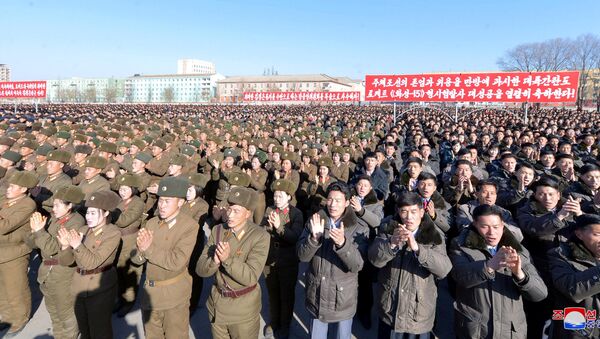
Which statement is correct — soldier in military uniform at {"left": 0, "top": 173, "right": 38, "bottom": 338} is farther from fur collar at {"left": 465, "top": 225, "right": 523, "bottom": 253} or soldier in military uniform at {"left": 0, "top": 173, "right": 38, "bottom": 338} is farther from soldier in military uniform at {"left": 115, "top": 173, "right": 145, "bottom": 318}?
fur collar at {"left": 465, "top": 225, "right": 523, "bottom": 253}

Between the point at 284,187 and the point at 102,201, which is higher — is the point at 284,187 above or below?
above

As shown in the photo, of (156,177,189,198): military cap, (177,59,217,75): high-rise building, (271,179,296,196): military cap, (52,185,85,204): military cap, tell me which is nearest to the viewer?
(156,177,189,198): military cap

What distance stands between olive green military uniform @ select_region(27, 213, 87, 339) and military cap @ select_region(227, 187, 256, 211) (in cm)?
156

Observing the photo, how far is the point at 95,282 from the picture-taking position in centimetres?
317

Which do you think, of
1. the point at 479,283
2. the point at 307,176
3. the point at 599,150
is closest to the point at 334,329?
the point at 479,283

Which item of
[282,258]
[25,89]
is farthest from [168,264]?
[25,89]

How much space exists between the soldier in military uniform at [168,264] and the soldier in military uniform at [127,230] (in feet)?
3.42

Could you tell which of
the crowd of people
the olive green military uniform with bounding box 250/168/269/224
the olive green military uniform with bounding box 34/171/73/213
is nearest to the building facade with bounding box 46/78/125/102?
the olive green military uniform with bounding box 34/171/73/213

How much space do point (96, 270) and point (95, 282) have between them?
0.35 feet

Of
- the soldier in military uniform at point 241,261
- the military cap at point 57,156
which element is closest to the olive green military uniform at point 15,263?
the military cap at point 57,156

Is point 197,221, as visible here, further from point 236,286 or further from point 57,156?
point 57,156

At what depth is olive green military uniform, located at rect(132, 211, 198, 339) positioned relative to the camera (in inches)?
115

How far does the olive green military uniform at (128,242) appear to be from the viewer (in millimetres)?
4004

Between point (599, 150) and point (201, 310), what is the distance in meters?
9.32
